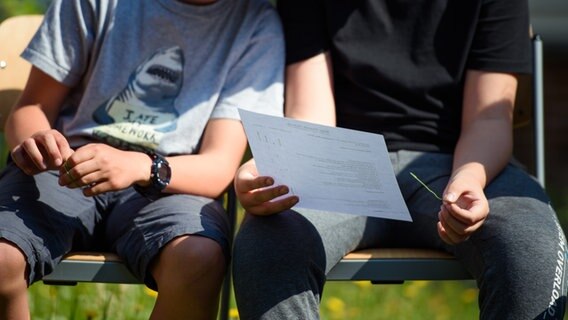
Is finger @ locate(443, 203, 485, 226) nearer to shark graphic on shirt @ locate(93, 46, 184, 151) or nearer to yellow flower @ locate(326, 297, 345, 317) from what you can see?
shark graphic on shirt @ locate(93, 46, 184, 151)

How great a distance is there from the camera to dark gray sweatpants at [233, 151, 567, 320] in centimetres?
232

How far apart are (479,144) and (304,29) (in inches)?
Result: 23.2

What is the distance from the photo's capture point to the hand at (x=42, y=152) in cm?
247

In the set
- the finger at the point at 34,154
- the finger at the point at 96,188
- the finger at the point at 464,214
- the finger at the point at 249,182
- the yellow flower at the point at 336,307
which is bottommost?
the yellow flower at the point at 336,307

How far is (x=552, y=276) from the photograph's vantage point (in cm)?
235

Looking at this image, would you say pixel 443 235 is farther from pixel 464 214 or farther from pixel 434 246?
pixel 434 246

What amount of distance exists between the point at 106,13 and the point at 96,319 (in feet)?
3.54

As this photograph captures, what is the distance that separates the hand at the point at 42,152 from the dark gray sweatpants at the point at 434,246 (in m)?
0.47

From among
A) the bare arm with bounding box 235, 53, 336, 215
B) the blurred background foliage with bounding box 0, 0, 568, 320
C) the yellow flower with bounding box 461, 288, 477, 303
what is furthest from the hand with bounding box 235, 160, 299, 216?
the yellow flower with bounding box 461, 288, 477, 303

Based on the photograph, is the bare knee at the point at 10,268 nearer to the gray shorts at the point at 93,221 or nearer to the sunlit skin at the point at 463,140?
the gray shorts at the point at 93,221

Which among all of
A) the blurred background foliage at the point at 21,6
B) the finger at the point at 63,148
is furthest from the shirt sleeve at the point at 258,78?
the blurred background foliage at the point at 21,6

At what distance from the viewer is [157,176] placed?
2.62 meters

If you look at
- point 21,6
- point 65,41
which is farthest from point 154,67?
point 21,6

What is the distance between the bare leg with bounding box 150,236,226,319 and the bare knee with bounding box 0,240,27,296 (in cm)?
31
